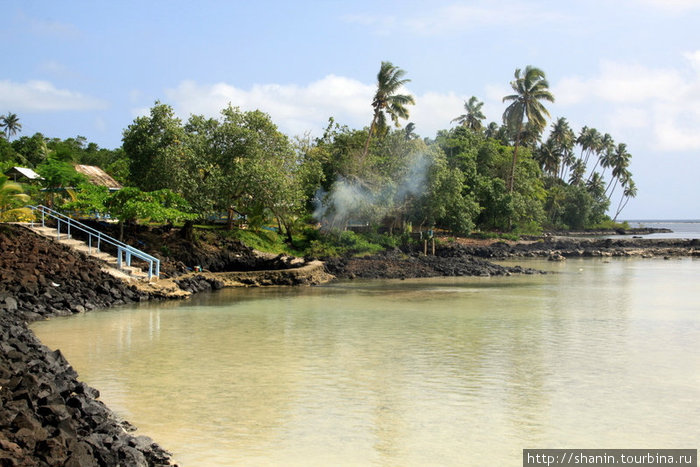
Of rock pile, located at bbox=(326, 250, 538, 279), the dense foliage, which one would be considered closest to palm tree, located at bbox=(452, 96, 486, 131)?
the dense foliage

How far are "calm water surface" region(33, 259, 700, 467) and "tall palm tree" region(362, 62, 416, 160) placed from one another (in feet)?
65.4

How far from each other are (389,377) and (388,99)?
97.8 feet

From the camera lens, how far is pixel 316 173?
36625mm

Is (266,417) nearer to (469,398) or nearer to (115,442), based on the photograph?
(115,442)

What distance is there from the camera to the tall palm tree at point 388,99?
38.3 metres

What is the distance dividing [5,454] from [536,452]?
5574mm

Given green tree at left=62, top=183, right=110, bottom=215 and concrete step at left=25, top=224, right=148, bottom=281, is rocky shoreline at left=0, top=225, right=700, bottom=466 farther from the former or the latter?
green tree at left=62, top=183, right=110, bottom=215

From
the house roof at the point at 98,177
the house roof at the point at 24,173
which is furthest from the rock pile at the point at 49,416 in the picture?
the house roof at the point at 98,177

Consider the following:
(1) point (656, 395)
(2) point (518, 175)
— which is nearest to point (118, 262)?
(1) point (656, 395)

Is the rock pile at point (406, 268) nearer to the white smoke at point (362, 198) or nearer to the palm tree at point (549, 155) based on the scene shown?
the white smoke at point (362, 198)

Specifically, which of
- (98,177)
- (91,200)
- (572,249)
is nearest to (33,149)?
(98,177)

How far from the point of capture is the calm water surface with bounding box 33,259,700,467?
7836 millimetres

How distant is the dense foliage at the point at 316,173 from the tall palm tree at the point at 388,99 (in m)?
0.06

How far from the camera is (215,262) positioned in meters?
27.4
